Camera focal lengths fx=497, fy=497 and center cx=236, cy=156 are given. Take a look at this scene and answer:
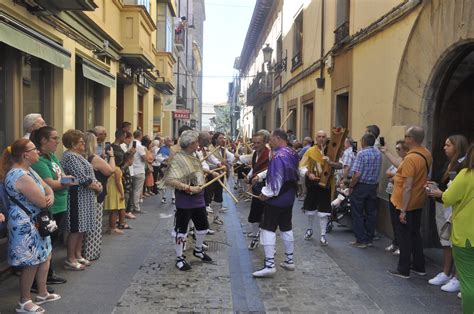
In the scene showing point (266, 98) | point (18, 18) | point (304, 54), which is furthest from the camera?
point (266, 98)

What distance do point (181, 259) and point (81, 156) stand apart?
1.77m

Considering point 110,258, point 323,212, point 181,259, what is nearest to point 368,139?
point 323,212

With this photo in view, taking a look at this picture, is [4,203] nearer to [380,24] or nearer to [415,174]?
[415,174]

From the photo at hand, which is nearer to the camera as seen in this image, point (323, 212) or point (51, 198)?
point (51, 198)

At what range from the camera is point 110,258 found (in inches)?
264

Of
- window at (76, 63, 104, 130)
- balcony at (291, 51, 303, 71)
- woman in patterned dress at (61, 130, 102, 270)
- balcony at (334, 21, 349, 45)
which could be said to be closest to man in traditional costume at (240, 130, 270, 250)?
woman in patterned dress at (61, 130, 102, 270)

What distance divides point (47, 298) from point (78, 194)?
1378 millimetres

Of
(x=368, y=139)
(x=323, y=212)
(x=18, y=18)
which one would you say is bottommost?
(x=323, y=212)

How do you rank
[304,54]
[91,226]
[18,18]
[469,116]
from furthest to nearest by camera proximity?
[304,54] < [469,116] < [18,18] < [91,226]

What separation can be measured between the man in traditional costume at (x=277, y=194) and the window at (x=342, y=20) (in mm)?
6079

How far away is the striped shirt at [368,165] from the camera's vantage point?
761cm

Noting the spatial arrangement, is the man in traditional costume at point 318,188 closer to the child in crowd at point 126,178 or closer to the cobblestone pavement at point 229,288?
the cobblestone pavement at point 229,288

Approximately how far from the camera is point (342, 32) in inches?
455

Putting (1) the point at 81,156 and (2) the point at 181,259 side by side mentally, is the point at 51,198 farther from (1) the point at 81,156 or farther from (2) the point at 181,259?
(2) the point at 181,259
